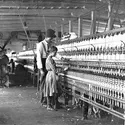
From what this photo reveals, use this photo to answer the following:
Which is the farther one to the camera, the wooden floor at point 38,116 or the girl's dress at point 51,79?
the girl's dress at point 51,79

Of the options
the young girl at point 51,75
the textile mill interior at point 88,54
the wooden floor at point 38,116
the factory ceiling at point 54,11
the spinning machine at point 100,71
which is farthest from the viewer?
the factory ceiling at point 54,11

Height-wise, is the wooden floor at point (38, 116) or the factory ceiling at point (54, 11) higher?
the factory ceiling at point (54, 11)

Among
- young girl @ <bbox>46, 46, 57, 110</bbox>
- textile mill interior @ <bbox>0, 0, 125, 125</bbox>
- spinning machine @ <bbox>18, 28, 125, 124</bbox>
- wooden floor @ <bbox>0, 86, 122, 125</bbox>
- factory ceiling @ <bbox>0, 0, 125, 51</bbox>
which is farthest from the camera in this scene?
factory ceiling @ <bbox>0, 0, 125, 51</bbox>

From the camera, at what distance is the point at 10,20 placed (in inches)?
412

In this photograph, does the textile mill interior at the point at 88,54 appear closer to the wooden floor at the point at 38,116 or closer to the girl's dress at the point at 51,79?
the wooden floor at the point at 38,116

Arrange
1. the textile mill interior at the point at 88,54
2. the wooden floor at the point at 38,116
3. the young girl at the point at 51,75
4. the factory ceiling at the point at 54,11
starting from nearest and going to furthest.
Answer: the textile mill interior at the point at 88,54 → the wooden floor at the point at 38,116 → the young girl at the point at 51,75 → the factory ceiling at the point at 54,11

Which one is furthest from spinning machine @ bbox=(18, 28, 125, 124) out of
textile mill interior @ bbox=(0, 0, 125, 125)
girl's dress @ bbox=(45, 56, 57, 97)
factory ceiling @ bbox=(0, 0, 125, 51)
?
factory ceiling @ bbox=(0, 0, 125, 51)

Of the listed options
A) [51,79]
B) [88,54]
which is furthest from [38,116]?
[88,54]

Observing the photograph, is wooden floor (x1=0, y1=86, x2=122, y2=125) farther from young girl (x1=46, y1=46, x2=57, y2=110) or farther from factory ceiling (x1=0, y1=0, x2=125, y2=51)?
factory ceiling (x1=0, y1=0, x2=125, y2=51)

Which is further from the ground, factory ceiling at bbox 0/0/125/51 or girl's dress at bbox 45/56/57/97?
factory ceiling at bbox 0/0/125/51

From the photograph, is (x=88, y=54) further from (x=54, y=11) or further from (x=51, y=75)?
(x=54, y=11)

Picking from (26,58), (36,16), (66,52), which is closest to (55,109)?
(66,52)

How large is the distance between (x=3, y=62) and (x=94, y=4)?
16.2 ft

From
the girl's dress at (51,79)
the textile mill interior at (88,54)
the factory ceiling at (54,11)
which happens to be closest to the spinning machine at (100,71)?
the textile mill interior at (88,54)
